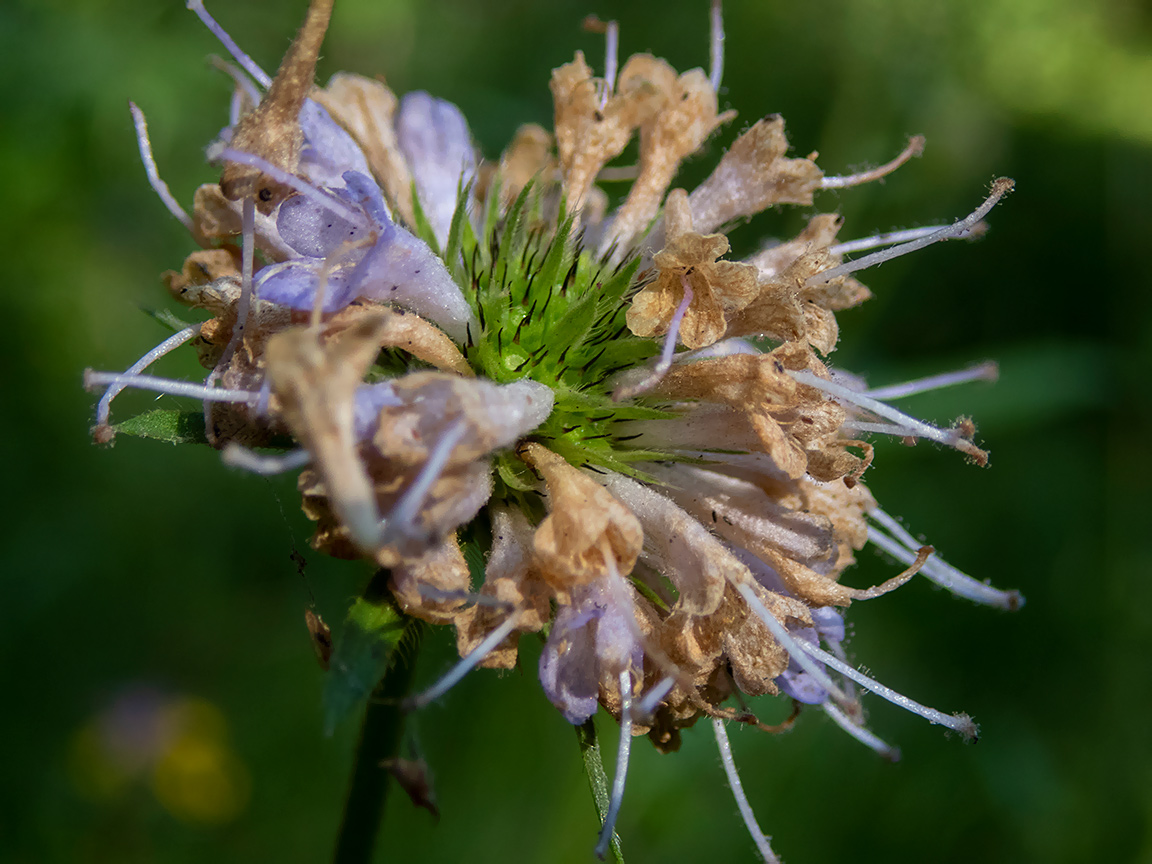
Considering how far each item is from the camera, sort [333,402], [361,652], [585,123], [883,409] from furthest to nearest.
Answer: [585,123], [883,409], [361,652], [333,402]

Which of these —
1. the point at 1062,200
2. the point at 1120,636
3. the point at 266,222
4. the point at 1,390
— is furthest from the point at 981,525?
the point at 1,390

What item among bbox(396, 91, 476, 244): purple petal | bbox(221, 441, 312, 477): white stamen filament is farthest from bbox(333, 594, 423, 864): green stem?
bbox(396, 91, 476, 244): purple petal

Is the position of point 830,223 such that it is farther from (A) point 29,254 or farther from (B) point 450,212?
(A) point 29,254

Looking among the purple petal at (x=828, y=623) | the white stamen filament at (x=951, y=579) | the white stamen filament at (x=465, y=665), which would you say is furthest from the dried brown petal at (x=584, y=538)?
the white stamen filament at (x=951, y=579)

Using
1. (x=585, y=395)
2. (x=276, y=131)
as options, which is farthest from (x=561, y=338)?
(x=276, y=131)

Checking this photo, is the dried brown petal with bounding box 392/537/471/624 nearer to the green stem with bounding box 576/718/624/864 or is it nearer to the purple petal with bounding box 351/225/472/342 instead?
the green stem with bounding box 576/718/624/864

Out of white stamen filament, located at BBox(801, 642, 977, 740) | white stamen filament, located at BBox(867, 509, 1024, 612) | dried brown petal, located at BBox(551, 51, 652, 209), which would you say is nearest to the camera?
white stamen filament, located at BBox(801, 642, 977, 740)

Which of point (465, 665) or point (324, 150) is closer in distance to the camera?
point (465, 665)

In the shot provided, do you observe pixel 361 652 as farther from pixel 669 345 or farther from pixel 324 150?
pixel 324 150
